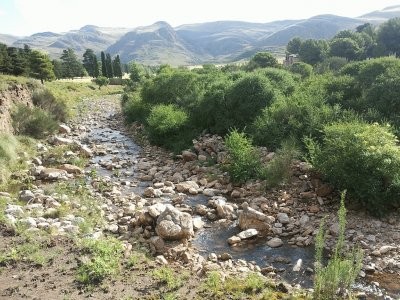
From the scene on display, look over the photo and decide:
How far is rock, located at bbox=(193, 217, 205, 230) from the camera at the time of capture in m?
12.9

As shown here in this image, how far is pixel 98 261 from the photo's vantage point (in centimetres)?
913

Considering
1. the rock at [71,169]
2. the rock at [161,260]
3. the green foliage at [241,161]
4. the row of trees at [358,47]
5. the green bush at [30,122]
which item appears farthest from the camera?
the row of trees at [358,47]

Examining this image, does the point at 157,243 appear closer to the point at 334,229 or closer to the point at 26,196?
the point at 334,229

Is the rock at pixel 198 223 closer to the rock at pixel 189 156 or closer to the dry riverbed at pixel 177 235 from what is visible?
the dry riverbed at pixel 177 235

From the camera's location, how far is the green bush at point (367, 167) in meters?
12.6

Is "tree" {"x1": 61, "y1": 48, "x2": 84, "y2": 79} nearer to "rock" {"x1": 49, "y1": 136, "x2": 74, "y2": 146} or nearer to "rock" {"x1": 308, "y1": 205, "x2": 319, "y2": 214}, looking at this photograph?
"rock" {"x1": 49, "y1": 136, "x2": 74, "y2": 146}

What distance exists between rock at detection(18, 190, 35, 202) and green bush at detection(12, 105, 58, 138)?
Answer: 1193 cm

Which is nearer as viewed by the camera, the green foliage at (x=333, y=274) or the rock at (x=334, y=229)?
the green foliage at (x=333, y=274)

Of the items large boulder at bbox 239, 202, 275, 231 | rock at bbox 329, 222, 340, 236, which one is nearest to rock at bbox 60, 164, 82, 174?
large boulder at bbox 239, 202, 275, 231

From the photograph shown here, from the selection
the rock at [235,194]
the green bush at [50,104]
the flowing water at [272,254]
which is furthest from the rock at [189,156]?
the green bush at [50,104]

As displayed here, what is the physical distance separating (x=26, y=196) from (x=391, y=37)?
87888 millimetres

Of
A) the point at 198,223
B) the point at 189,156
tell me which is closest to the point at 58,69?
the point at 189,156

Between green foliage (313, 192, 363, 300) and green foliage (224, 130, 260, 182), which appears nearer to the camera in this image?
green foliage (313, 192, 363, 300)

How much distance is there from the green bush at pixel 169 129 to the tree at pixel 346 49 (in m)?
61.2
